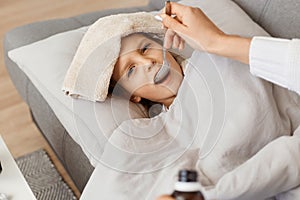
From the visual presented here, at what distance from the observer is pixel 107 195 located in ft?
3.52

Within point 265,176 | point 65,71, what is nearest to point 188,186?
point 265,176

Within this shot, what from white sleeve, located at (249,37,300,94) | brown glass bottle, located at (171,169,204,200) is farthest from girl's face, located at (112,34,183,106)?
brown glass bottle, located at (171,169,204,200)

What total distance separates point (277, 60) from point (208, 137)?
216mm

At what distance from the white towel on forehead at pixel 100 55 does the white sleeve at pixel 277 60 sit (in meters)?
0.26

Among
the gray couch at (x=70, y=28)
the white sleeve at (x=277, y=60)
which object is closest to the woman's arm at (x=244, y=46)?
the white sleeve at (x=277, y=60)

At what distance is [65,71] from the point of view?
1358mm

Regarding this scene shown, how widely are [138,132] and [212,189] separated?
27 cm

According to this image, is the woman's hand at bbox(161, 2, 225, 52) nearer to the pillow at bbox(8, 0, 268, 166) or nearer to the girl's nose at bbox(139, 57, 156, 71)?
the girl's nose at bbox(139, 57, 156, 71)

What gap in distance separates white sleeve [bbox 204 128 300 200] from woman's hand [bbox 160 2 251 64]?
212mm

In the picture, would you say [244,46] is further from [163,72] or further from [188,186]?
[188,186]

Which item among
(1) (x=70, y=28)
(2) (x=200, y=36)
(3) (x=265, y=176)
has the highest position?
(2) (x=200, y=36)

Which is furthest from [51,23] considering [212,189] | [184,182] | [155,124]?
[184,182]

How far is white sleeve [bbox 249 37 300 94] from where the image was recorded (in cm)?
100

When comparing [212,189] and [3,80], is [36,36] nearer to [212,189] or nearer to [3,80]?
[3,80]
